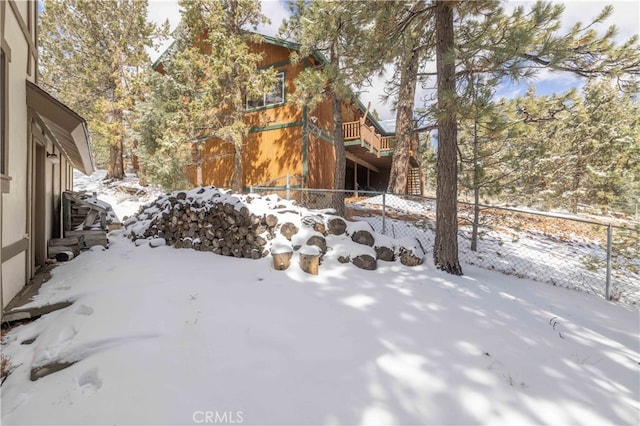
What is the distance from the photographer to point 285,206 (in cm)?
556

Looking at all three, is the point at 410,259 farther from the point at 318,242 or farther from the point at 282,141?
the point at 282,141

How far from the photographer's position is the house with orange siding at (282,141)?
32.4 feet

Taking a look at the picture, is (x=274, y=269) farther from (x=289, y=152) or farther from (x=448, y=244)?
(x=289, y=152)

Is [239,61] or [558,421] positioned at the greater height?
[239,61]

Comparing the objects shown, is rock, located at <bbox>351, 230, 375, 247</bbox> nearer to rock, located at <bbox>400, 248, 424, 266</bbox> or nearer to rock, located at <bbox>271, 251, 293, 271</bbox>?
rock, located at <bbox>400, 248, 424, 266</bbox>

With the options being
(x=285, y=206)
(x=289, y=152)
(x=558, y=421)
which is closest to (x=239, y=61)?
(x=289, y=152)

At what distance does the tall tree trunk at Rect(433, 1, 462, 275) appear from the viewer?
449cm

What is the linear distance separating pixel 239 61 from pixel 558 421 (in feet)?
34.3

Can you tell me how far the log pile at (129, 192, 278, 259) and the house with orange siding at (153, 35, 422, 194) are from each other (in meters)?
4.30

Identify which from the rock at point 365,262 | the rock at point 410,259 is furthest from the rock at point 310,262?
the rock at point 410,259

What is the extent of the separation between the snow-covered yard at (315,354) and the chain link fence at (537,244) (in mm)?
1232

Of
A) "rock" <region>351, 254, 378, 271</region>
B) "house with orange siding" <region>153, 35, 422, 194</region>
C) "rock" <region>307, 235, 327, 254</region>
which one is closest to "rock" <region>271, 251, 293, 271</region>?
"rock" <region>307, 235, 327, 254</region>

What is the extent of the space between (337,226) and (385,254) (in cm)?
103

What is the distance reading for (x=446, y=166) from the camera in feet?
15.0
